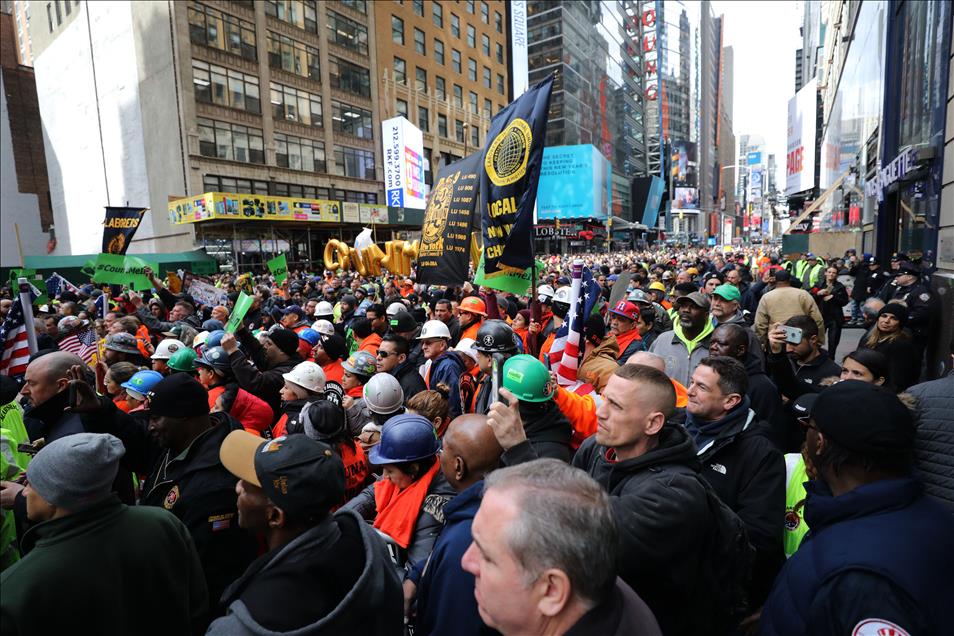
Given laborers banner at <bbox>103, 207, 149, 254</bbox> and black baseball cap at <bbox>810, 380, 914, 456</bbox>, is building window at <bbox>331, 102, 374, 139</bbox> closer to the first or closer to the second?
laborers banner at <bbox>103, 207, 149, 254</bbox>

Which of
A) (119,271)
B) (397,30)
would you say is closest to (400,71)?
(397,30)

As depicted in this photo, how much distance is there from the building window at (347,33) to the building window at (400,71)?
Result: 304 centimetres

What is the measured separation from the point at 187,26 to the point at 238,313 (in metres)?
31.4

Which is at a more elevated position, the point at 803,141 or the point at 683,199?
the point at 683,199

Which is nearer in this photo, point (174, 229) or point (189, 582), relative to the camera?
point (189, 582)

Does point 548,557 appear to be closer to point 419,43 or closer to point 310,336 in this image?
point 310,336

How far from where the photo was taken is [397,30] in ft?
142

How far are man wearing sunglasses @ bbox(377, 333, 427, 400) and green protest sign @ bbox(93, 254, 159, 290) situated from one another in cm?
806

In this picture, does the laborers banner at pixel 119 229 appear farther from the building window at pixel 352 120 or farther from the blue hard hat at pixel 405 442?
the building window at pixel 352 120

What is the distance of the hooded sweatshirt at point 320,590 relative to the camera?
181 centimetres

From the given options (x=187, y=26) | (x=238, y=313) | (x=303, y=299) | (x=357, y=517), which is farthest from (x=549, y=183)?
(x=357, y=517)

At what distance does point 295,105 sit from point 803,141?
132 feet

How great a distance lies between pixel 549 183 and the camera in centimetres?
6219

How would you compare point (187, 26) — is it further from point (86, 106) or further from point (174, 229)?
point (86, 106)
